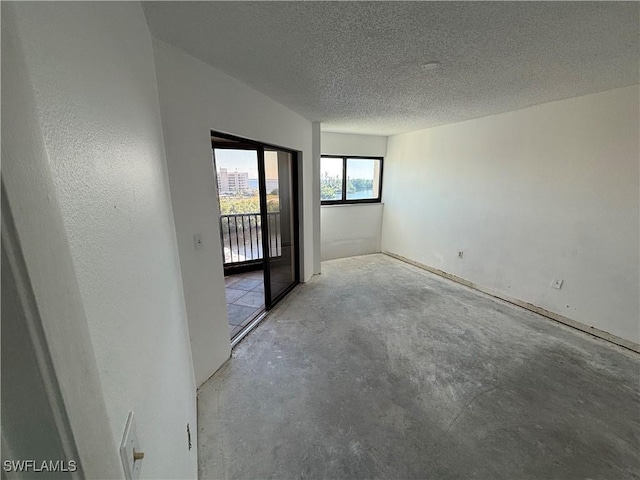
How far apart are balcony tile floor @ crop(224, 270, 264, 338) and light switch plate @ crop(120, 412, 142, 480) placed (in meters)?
2.21

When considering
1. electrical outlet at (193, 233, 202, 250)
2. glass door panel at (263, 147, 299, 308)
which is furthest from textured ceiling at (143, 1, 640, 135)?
electrical outlet at (193, 233, 202, 250)

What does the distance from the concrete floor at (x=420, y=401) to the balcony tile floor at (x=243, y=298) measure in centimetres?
26

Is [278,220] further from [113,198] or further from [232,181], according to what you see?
[113,198]

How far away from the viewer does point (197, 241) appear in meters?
1.95

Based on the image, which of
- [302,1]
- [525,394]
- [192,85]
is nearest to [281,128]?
[192,85]

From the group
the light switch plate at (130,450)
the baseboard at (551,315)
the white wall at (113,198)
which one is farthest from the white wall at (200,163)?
the baseboard at (551,315)

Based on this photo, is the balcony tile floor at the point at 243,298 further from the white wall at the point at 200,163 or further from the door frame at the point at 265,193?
the white wall at the point at 200,163

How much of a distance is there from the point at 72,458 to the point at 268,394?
186 centimetres

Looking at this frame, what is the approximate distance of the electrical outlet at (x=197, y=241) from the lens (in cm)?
192

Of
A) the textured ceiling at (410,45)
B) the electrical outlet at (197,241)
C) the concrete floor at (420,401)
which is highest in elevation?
the textured ceiling at (410,45)

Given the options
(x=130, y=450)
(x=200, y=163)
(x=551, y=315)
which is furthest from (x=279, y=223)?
(x=551, y=315)

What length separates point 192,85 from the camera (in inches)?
70.8

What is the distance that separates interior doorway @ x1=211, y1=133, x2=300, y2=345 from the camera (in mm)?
2975

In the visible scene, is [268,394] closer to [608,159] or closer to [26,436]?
[26,436]
